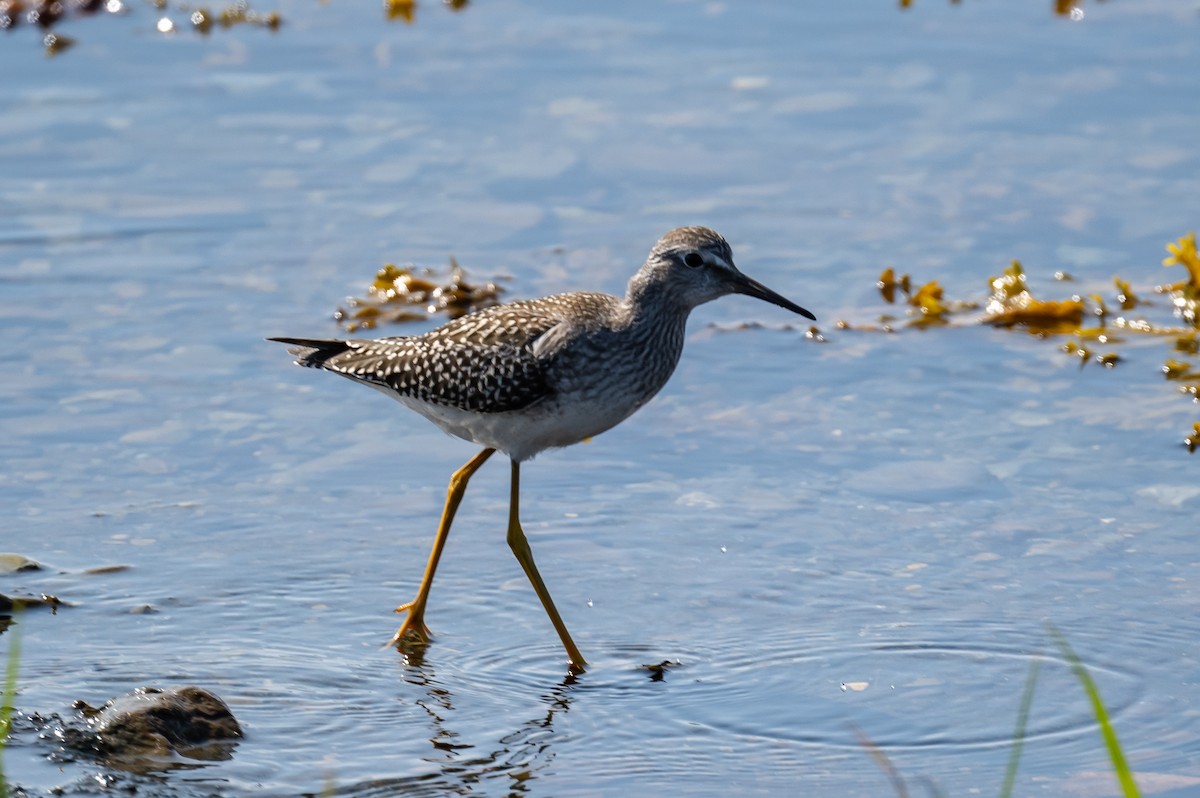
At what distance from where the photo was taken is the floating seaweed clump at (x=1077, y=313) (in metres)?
9.22

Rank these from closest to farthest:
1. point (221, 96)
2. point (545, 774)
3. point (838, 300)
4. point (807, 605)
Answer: point (545, 774) → point (807, 605) → point (838, 300) → point (221, 96)

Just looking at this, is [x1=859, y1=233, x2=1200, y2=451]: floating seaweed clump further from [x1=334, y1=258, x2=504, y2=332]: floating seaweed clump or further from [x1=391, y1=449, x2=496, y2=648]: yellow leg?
[x1=391, y1=449, x2=496, y2=648]: yellow leg

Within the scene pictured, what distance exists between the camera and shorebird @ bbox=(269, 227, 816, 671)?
262 inches

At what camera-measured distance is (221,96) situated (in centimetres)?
1261

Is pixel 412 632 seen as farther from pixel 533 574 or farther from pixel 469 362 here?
pixel 469 362

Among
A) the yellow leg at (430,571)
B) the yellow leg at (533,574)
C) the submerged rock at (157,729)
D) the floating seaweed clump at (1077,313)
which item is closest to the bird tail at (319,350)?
the yellow leg at (430,571)

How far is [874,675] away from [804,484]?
1667 millimetres

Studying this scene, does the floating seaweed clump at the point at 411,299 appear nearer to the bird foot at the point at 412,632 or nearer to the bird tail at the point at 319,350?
the bird tail at the point at 319,350

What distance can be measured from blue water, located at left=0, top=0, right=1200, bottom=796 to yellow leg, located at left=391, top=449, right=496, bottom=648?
3.5 inches

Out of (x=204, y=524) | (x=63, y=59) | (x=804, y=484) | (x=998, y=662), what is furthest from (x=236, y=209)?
(x=998, y=662)

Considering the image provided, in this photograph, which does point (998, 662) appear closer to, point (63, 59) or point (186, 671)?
point (186, 671)

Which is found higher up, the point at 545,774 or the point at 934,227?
the point at 934,227

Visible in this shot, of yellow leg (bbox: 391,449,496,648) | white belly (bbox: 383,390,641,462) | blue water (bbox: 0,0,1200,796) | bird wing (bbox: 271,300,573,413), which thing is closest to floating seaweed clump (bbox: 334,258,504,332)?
blue water (bbox: 0,0,1200,796)

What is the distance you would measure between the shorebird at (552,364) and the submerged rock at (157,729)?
0.99 meters
